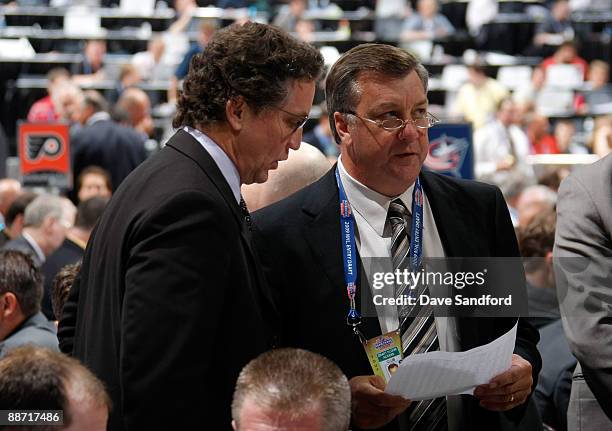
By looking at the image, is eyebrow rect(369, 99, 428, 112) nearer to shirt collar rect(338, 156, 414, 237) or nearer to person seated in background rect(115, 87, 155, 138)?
shirt collar rect(338, 156, 414, 237)

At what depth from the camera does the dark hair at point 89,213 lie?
6.27 metres

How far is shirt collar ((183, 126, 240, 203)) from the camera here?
2.39 meters

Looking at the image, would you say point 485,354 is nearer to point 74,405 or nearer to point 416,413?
point 416,413

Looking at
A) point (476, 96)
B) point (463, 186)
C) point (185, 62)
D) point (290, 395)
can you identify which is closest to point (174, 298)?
point (290, 395)

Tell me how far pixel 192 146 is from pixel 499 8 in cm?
1727

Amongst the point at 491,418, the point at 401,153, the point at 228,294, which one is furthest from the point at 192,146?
the point at 491,418

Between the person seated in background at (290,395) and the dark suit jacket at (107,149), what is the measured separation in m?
8.25

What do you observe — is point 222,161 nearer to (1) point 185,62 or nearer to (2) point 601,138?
(2) point 601,138

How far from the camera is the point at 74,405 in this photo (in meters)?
1.97

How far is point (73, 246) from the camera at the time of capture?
5965 mm

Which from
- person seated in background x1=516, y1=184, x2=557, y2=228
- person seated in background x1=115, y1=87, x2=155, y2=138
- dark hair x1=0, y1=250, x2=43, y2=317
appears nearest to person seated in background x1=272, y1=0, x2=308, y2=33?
person seated in background x1=115, y1=87, x2=155, y2=138

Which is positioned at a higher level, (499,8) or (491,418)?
(491,418)

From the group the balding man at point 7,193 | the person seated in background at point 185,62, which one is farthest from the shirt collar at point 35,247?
the person seated in background at point 185,62

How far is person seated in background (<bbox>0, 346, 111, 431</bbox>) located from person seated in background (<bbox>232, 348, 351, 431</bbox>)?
0.27m
